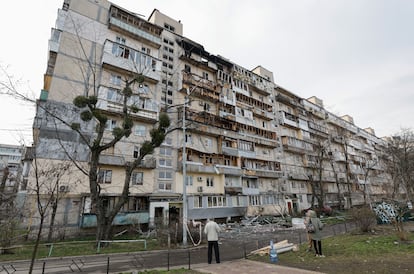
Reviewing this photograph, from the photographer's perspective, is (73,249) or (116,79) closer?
(73,249)

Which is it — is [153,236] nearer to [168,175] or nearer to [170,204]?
[170,204]

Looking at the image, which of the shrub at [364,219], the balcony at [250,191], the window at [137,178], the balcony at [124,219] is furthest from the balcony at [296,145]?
the balcony at [124,219]

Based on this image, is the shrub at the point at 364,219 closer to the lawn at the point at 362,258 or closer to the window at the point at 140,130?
the lawn at the point at 362,258

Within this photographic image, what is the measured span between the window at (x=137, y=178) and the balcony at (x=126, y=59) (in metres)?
11.5

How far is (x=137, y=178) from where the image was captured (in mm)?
25094

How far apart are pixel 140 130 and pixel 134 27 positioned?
14627mm

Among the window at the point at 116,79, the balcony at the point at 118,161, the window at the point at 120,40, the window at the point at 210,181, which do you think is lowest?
the window at the point at 210,181

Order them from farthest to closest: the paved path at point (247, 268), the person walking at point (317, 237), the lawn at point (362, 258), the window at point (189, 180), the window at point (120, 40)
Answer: the window at point (120, 40), the window at point (189, 180), the person walking at point (317, 237), the paved path at point (247, 268), the lawn at point (362, 258)

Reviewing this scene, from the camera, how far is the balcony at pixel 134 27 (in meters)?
28.9

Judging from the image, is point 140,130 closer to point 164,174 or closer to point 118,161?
point 118,161

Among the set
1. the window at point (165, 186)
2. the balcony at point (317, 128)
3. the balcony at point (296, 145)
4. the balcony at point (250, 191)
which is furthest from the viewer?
the balcony at point (317, 128)

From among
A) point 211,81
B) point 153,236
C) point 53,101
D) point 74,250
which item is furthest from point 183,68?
point 74,250

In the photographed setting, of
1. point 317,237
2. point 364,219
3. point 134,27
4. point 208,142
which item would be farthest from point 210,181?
point 134,27

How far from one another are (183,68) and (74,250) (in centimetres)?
2749
